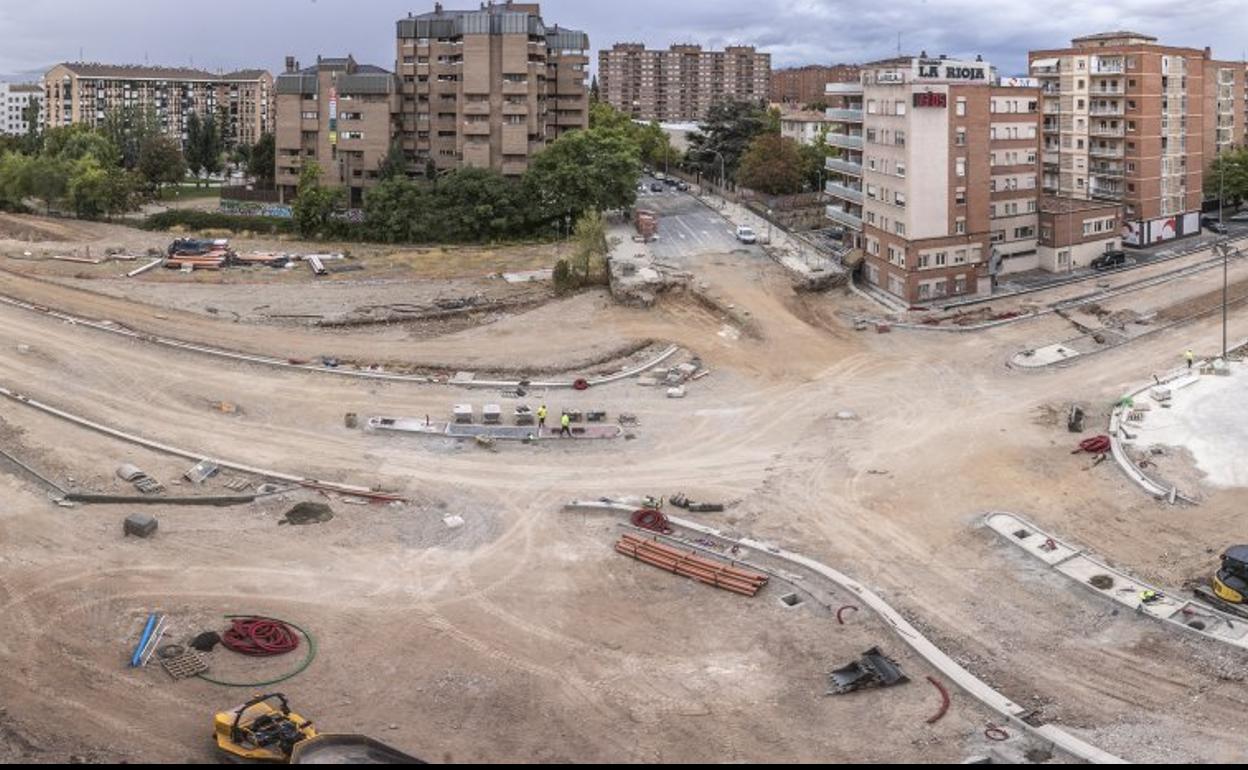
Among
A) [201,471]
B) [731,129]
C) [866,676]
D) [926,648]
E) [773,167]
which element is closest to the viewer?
[866,676]

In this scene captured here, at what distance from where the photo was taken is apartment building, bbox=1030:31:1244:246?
208 ft

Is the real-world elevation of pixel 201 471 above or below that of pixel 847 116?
below

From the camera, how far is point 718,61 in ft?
618

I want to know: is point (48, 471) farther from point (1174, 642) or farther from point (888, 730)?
point (1174, 642)

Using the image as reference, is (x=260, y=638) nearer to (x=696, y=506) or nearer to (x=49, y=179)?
(x=696, y=506)

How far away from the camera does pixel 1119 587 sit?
85.6 ft

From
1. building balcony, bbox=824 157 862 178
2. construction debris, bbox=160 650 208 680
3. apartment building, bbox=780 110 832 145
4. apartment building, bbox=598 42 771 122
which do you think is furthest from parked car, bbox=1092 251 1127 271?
apartment building, bbox=598 42 771 122

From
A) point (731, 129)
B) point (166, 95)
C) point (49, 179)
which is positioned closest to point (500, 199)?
point (731, 129)

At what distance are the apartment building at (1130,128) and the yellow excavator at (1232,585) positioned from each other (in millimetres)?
42305

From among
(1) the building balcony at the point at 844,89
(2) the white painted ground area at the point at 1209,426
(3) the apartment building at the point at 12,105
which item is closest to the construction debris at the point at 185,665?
(2) the white painted ground area at the point at 1209,426

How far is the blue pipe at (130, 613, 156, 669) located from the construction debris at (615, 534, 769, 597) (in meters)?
10.8

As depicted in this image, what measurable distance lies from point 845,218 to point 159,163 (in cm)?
5888

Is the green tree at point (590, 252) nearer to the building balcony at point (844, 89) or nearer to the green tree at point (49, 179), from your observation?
the building balcony at point (844, 89)

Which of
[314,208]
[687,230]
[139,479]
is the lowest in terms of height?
[139,479]
